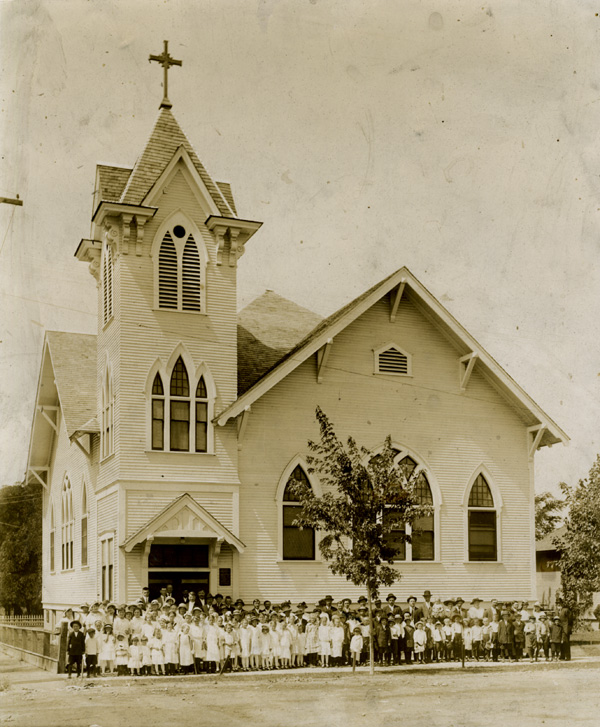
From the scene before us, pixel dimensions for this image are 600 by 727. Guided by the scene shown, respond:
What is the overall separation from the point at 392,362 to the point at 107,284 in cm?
784

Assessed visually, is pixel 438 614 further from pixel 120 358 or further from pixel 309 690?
pixel 120 358

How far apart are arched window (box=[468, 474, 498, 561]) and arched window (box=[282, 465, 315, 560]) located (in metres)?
4.63

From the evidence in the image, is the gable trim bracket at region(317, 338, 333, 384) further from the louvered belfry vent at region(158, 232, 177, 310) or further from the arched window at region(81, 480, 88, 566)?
the arched window at region(81, 480, 88, 566)

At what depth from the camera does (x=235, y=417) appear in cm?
2720

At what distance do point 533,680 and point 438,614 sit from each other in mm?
5807

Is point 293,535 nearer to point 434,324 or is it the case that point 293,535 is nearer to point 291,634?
point 291,634

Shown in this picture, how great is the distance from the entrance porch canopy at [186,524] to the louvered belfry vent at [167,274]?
488cm

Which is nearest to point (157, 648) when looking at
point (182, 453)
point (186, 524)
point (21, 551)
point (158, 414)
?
point (186, 524)

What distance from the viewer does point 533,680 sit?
2069cm

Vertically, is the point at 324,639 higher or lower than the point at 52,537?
lower

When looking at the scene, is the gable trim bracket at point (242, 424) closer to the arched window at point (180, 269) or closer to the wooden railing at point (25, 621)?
the arched window at point (180, 269)

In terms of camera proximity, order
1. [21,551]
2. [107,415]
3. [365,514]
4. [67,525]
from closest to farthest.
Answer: [365,514] → [107,415] → [67,525] → [21,551]

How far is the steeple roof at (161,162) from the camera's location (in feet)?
89.1

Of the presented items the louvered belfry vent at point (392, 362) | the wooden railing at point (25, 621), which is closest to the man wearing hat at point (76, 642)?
the louvered belfry vent at point (392, 362)
